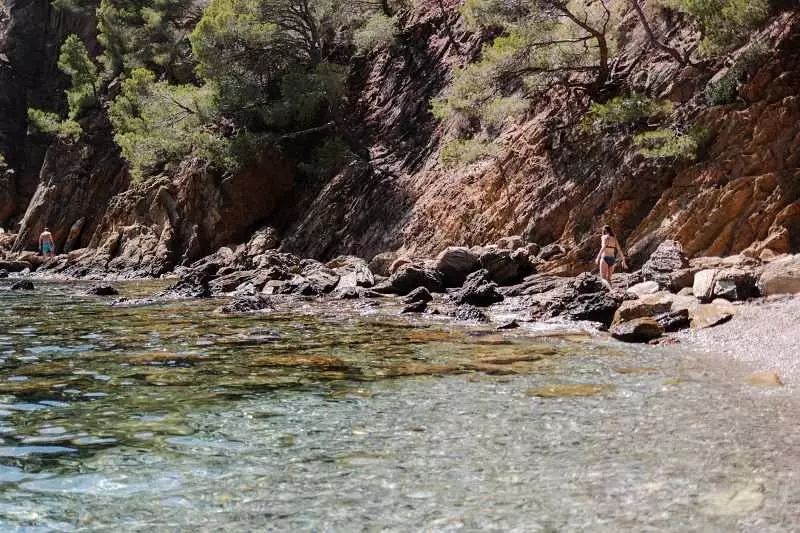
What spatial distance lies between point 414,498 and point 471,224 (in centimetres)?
2119

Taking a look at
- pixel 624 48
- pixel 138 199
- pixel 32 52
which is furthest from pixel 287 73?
pixel 32 52

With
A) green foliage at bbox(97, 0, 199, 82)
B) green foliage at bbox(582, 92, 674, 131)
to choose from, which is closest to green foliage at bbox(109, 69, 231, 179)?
green foliage at bbox(97, 0, 199, 82)

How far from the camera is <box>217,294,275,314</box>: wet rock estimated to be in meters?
17.8

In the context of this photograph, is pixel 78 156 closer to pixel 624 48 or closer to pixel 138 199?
pixel 138 199

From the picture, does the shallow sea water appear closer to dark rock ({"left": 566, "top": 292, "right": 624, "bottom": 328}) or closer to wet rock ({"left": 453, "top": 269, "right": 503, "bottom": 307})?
dark rock ({"left": 566, "top": 292, "right": 624, "bottom": 328})

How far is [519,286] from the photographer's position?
19.1 meters

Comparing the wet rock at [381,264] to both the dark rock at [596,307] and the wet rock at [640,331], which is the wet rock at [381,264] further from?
the wet rock at [640,331]

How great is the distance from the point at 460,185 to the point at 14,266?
2811cm

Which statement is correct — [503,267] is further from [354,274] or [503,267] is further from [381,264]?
[381,264]

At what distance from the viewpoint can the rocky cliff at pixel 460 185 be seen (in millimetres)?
18078

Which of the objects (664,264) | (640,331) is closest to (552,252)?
(664,264)

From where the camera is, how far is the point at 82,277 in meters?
36.7

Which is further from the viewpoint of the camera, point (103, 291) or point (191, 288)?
point (103, 291)

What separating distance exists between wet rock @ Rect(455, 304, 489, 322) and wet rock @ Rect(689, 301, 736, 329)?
4.08m
